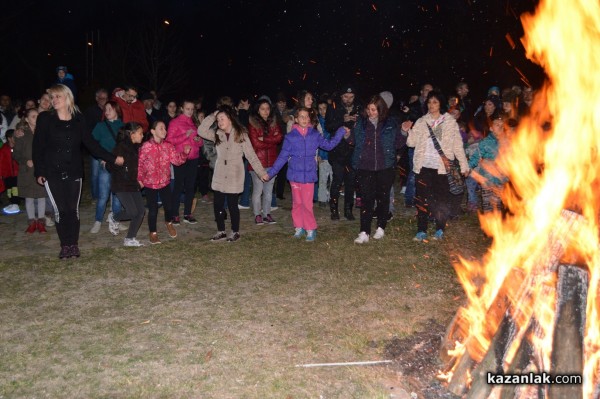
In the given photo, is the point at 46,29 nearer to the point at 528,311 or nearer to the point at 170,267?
the point at 170,267

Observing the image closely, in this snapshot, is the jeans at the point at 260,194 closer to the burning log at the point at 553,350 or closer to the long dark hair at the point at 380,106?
the long dark hair at the point at 380,106

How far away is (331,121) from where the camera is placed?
33.6ft

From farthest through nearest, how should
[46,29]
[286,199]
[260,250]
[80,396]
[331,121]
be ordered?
[46,29] → [286,199] → [331,121] → [260,250] → [80,396]

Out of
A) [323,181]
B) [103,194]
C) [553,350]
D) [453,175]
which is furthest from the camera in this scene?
[323,181]

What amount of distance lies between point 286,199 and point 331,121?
9.31ft

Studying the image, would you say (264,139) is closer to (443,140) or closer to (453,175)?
Answer: (443,140)

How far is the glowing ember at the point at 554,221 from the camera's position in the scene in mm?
4047

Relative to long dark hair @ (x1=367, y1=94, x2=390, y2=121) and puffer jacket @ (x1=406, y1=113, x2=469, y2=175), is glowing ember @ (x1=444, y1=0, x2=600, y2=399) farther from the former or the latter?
long dark hair @ (x1=367, y1=94, x2=390, y2=121)

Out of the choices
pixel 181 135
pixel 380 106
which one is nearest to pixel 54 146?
pixel 181 135

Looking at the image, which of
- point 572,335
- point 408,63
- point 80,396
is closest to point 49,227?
point 80,396

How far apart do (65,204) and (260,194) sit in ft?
11.9

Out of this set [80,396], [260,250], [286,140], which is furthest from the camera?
[286,140]

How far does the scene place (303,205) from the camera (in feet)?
29.8

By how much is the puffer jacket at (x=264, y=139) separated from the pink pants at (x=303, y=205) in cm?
163
